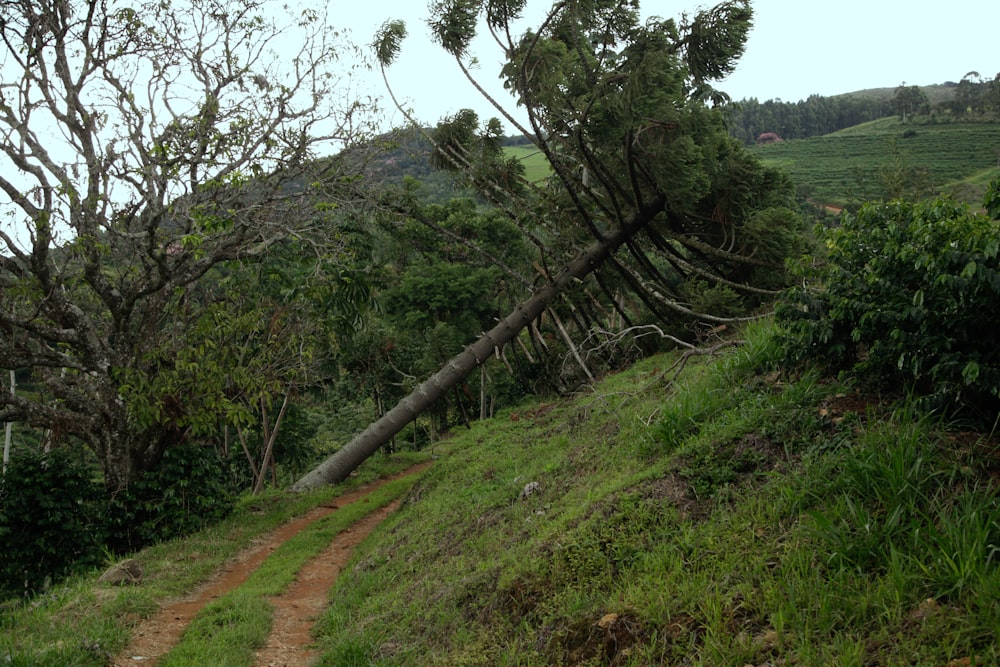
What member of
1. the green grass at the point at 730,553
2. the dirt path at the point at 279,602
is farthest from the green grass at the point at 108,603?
the green grass at the point at 730,553

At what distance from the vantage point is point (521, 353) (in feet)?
74.2

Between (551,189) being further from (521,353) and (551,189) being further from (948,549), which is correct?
(948,549)

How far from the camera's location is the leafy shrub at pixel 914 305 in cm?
399

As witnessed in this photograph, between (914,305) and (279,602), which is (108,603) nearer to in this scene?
(279,602)

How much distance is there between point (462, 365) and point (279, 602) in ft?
22.3

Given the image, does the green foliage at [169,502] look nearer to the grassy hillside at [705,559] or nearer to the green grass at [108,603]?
the green grass at [108,603]

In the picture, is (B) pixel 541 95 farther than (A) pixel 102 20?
Yes

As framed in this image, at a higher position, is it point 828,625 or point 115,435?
point 115,435

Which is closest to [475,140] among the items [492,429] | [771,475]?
[492,429]

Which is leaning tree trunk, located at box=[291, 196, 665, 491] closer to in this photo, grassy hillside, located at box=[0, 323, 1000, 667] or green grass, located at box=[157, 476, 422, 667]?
green grass, located at box=[157, 476, 422, 667]

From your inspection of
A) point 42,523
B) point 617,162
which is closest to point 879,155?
point 617,162

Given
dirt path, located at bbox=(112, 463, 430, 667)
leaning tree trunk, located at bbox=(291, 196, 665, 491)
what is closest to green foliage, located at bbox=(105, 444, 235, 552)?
dirt path, located at bbox=(112, 463, 430, 667)

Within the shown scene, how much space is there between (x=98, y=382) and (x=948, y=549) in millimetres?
10828

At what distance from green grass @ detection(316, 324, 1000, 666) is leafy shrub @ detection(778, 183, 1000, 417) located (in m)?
0.29
